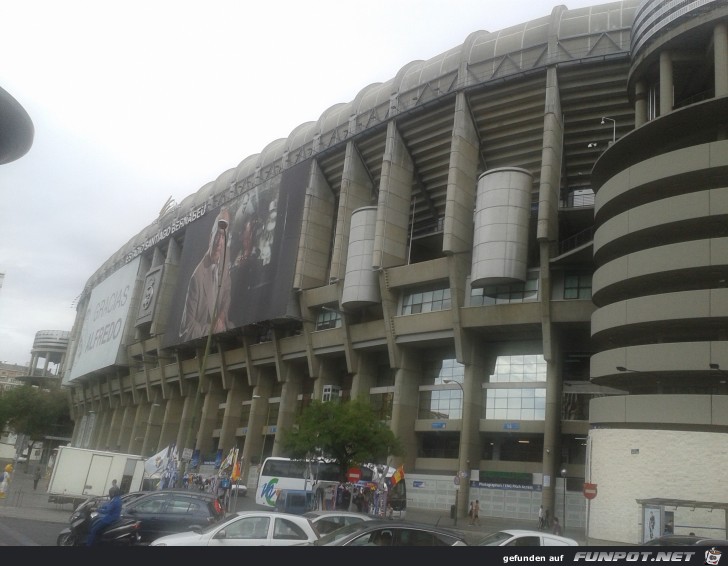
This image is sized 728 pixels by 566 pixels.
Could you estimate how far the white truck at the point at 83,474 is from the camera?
112ft

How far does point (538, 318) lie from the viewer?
45469 millimetres

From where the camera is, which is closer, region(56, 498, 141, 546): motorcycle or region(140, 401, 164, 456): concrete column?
region(56, 498, 141, 546): motorcycle

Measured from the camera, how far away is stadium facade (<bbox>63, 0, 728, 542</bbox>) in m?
33.7

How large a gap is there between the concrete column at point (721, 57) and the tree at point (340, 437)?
27.0 m

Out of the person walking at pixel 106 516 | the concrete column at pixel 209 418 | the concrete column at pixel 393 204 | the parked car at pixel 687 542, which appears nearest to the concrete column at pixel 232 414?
the concrete column at pixel 209 418

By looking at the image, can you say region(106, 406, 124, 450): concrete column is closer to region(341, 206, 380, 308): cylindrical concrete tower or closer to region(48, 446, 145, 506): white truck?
region(341, 206, 380, 308): cylindrical concrete tower

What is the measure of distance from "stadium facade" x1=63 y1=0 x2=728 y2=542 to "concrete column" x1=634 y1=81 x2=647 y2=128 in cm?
15

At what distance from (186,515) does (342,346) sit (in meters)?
39.7

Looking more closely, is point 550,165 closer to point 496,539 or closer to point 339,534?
point 496,539

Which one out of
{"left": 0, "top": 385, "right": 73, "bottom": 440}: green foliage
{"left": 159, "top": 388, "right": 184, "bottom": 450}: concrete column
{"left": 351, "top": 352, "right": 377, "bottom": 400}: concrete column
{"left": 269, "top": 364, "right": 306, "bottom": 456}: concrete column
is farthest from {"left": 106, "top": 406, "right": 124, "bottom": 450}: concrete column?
{"left": 351, "top": 352, "right": 377, "bottom": 400}: concrete column

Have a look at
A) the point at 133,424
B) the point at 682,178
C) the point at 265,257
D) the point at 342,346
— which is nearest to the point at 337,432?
the point at 342,346

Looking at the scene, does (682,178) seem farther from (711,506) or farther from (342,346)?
(342,346)

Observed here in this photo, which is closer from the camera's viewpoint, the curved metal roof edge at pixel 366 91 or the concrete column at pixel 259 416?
the curved metal roof edge at pixel 366 91

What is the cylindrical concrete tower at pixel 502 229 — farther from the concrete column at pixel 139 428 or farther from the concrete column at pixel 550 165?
the concrete column at pixel 139 428
